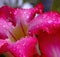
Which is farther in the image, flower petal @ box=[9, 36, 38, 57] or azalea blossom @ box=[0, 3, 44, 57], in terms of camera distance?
azalea blossom @ box=[0, 3, 44, 57]

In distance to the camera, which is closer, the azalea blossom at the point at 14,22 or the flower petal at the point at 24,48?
the flower petal at the point at 24,48

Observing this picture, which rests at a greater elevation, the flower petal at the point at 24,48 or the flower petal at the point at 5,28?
the flower petal at the point at 24,48

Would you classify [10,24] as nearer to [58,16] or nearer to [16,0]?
[58,16]

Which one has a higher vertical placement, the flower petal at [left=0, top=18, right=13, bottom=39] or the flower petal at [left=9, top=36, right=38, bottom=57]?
the flower petal at [left=9, top=36, right=38, bottom=57]

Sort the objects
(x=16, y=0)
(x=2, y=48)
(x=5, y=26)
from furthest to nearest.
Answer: (x=16, y=0)
(x=5, y=26)
(x=2, y=48)

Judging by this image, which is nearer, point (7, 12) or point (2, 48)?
point (2, 48)

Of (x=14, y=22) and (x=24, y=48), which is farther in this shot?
(x=14, y=22)

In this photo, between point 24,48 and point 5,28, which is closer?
point 24,48

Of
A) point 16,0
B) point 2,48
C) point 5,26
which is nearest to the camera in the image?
point 2,48

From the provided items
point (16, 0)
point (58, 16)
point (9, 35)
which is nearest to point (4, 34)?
point (9, 35)

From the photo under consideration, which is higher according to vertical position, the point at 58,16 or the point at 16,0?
the point at 58,16
